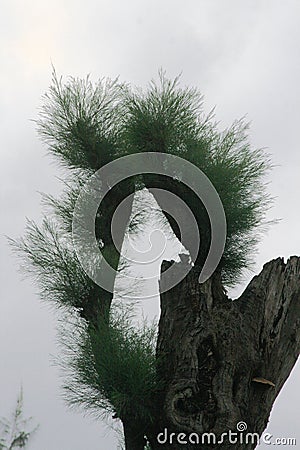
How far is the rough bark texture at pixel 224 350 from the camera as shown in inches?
87.0

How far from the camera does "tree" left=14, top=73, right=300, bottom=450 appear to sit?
2.25 metres

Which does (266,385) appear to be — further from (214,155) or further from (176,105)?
(176,105)

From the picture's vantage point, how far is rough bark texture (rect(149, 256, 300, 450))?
7.25ft

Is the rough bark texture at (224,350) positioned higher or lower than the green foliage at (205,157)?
lower

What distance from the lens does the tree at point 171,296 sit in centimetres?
225

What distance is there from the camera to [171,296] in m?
2.39

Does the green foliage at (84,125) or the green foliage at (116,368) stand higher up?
the green foliage at (84,125)

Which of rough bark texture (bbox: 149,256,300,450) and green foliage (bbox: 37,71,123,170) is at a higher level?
green foliage (bbox: 37,71,123,170)

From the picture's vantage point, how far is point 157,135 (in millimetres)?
2578

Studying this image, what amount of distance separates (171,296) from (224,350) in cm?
24

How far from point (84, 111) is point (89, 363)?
2.86ft

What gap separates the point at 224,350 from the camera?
2254 millimetres

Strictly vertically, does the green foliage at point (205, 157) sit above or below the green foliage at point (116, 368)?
above

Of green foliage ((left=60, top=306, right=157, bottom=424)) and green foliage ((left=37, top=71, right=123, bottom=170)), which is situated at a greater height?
green foliage ((left=37, top=71, right=123, bottom=170))
